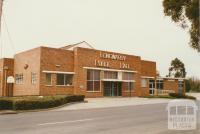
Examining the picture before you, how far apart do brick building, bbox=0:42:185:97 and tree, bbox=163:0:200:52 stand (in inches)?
808

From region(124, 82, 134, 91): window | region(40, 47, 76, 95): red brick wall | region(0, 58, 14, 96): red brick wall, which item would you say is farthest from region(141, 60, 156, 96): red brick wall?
region(0, 58, 14, 96): red brick wall

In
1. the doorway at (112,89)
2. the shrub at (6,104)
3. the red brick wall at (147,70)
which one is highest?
the red brick wall at (147,70)

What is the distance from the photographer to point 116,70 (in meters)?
39.5

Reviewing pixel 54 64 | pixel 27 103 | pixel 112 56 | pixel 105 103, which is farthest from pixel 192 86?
pixel 27 103

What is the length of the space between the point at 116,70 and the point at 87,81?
4940 mm

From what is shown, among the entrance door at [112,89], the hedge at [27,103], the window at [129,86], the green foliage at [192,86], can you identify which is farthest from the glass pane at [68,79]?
the green foliage at [192,86]

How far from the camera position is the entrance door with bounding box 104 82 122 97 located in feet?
128

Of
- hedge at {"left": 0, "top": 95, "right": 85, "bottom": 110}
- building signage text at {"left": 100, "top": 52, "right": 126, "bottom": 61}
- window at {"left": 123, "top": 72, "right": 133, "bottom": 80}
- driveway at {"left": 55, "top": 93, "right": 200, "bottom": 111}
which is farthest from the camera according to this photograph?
window at {"left": 123, "top": 72, "right": 133, "bottom": 80}

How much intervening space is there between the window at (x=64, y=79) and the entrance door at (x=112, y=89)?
17.5ft

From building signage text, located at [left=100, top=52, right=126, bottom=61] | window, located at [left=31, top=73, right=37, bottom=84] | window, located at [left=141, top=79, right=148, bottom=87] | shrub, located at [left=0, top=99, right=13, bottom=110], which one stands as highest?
building signage text, located at [left=100, top=52, right=126, bottom=61]

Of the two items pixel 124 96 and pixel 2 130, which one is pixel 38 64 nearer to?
pixel 124 96

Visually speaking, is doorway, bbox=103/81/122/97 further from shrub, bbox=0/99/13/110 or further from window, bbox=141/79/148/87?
shrub, bbox=0/99/13/110

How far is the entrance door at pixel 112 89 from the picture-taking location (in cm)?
3903

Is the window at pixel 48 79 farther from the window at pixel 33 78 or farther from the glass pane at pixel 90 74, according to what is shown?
the glass pane at pixel 90 74
